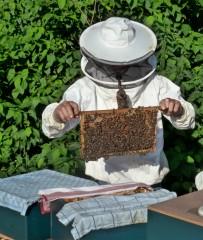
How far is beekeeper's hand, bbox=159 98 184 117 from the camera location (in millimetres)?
2500

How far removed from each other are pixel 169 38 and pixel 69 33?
65 cm

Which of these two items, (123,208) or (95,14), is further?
(95,14)

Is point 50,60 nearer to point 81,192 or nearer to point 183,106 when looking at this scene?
point 183,106

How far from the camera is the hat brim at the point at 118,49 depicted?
101 inches

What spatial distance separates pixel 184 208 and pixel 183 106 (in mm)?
804

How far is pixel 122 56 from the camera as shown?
258 centimetres

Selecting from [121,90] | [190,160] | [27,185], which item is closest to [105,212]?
[27,185]

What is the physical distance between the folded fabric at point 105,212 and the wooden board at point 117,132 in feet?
1.15

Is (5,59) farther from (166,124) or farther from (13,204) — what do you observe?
(13,204)

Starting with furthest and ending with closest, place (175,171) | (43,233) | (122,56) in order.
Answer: (175,171) → (122,56) → (43,233)

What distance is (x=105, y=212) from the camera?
200cm

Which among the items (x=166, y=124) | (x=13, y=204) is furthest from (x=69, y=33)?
(x=13, y=204)

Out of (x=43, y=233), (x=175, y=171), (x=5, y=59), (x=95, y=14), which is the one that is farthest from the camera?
(x=95, y=14)

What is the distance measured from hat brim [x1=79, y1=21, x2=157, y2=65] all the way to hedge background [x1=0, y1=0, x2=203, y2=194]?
35.1 inches
